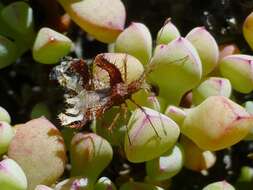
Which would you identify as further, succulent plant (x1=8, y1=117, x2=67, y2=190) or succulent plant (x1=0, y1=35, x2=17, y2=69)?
succulent plant (x1=0, y1=35, x2=17, y2=69)

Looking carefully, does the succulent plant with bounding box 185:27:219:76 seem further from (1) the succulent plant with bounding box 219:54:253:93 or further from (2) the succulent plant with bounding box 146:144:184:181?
(2) the succulent plant with bounding box 146:144:184:181

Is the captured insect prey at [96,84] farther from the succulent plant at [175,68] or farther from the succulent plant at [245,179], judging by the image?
the succulent plant at [245,179]

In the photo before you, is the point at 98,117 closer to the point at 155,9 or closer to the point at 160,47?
the point at 160,47

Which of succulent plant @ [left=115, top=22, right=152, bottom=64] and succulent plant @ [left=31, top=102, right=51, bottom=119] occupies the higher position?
succulent plant @ [left=115, top=22, right=152, bottom=64]

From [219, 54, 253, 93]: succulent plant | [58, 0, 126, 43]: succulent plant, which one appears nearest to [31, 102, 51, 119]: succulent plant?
[58, 0, 126, 43]: succulent plant

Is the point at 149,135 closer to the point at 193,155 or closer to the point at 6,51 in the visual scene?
the point at 193,155
